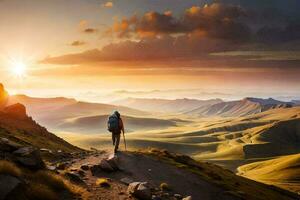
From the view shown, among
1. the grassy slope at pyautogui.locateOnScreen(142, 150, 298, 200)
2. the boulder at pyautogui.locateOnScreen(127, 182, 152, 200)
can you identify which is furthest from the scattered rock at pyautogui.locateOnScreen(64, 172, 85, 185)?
the grassy slope at pyautogui.locateOnScreen(142, 150, 298, 200)

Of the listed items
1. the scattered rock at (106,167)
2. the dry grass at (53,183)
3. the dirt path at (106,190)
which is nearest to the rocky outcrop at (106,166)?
the scattered rock at (106,167)

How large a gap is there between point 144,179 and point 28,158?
42.8ft

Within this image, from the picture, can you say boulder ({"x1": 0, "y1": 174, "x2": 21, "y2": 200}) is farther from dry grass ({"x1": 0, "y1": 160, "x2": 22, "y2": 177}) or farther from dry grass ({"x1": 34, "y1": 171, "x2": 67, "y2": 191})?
dry grass ({"x1": 34, "y1": 171, "x2": 67, "y2": 191})

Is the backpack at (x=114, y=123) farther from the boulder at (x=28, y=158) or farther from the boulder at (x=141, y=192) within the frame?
the boulder at (x=28, y=158)

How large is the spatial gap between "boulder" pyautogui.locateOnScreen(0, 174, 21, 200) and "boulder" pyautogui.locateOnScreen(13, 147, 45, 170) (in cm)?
483

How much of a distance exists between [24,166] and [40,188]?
438 cm

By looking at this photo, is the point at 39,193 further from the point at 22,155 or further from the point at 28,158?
the point at 22,155

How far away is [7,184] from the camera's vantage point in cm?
1880

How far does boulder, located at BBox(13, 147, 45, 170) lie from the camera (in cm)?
2431

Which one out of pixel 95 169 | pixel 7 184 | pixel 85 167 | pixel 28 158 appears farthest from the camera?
pixel 85 167

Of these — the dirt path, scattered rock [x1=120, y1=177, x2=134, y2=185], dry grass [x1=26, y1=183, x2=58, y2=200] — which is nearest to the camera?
dry grass [x1=26, y1=183, x2=58, y2=200]

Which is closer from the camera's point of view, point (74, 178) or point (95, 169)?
point (74, 178)

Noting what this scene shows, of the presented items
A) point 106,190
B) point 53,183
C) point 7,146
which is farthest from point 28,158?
point 106,190

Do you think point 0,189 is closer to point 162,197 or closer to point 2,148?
point 2,148
